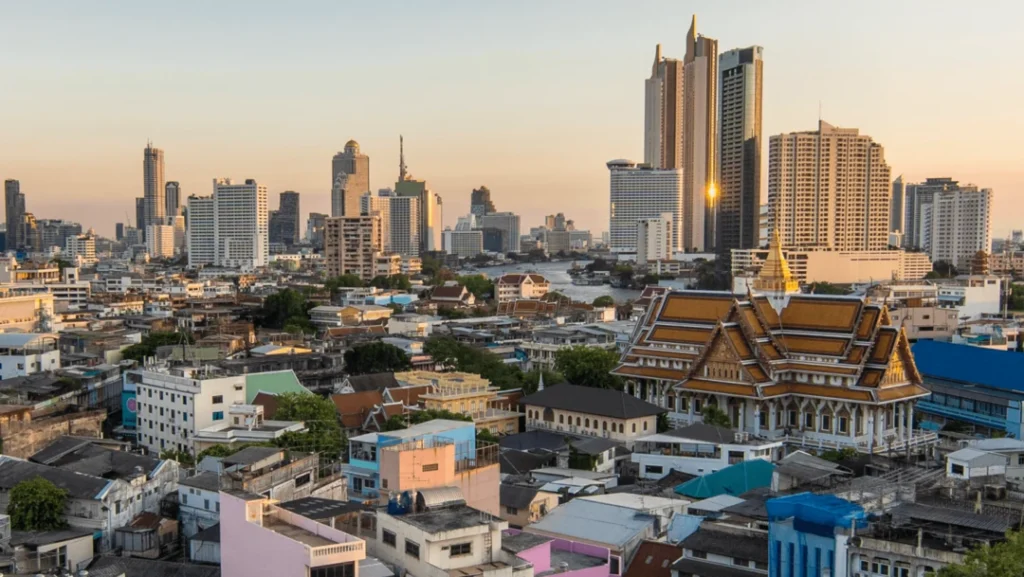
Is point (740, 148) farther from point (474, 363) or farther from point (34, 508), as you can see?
point (34, 508)

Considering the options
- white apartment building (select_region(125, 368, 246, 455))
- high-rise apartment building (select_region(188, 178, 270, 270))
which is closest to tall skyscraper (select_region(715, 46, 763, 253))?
high-rise apartment building (select_region(188, 178, 270, 270))

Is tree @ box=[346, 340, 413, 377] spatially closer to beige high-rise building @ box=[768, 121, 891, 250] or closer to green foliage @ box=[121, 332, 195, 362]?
green foliage @ box=[121, 332, 195, 362]

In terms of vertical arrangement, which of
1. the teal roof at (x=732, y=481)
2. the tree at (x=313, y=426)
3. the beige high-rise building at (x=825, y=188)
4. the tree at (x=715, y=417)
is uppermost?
the beige high-rise building at (x=825, y=188)

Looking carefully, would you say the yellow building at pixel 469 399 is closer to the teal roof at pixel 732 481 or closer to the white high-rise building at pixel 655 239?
the teal roof at pixel 732 481

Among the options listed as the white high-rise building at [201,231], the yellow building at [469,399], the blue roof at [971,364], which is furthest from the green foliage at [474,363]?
the white high-rise building at [201,231]

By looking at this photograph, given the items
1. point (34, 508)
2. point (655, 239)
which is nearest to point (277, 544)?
point (34, 508)

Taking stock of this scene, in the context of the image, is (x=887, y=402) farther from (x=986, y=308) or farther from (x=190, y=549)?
(x=986, y=308)
